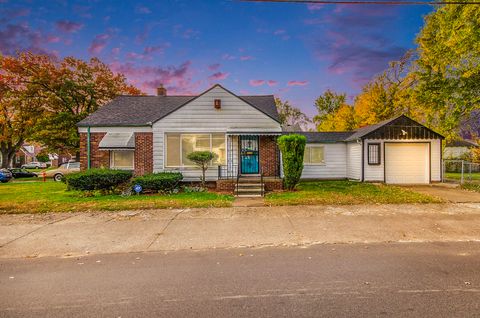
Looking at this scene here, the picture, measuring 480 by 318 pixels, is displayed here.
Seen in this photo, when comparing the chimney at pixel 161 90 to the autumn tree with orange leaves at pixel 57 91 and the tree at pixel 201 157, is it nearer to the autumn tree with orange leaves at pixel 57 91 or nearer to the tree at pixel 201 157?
the tree at pixel 201 157

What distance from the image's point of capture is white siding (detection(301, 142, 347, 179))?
1900 cm

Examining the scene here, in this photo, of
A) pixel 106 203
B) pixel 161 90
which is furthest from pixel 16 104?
pixel 106 203

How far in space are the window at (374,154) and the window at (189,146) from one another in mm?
8875

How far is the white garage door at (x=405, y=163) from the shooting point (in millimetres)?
17219

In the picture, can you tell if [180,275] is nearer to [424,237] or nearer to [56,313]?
[56,313]

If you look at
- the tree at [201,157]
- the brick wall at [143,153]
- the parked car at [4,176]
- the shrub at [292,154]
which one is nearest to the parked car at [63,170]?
the parked car at [4,176]

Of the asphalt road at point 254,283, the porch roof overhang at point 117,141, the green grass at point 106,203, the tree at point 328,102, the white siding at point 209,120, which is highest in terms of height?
the tree at point 328,102

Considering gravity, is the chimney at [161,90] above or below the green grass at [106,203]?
above

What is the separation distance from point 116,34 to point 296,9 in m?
10.6

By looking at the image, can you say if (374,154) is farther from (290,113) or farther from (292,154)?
(290,113)

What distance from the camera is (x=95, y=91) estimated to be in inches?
1123

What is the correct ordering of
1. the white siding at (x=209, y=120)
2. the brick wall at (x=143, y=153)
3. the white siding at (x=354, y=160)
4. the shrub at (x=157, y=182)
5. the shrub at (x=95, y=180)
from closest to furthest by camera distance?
the shrub at (x=95, y=180), the shrub at (x=157, y=182), the white siding at (x=209, y=120), the brick wall at (x=143, y=153), the white siding at (x=354, y=160)

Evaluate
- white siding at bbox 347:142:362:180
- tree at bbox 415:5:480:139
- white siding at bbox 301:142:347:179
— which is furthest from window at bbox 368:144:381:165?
tree at bbox 415:5:480:139

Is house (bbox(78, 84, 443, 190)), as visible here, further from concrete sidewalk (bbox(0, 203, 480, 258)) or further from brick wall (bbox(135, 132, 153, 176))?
concrete sidewalk (bbox(0, 203, 480, 258))
